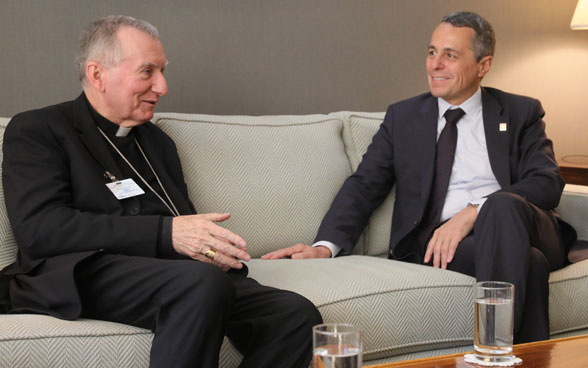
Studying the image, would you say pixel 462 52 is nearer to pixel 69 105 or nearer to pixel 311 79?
pixel 311 79

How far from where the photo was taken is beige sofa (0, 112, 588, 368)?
1.75 metres

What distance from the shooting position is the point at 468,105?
288 cm

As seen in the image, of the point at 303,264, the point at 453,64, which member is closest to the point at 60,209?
the point at 303,264

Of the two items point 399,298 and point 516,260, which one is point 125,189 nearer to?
point 399,298

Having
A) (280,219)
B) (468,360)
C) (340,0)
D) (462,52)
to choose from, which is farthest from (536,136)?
(468,360)

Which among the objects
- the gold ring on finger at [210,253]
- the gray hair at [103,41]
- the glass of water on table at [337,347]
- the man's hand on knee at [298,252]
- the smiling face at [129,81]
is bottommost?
the man's hand on knee at [298,252]

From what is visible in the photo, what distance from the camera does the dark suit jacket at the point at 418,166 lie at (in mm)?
2680

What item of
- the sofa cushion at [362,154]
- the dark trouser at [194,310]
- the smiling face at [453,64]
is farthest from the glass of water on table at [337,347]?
the smiling face at [453,64]

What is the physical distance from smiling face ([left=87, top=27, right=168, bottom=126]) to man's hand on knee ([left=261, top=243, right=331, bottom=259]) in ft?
2.15

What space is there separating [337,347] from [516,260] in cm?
124

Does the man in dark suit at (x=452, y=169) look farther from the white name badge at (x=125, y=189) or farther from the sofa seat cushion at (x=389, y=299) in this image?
the white name badge at (x=125, y=189)

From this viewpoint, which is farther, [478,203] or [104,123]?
[478,203]

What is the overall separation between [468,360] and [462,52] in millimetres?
1650

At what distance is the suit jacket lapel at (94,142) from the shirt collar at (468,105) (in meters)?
1.32
